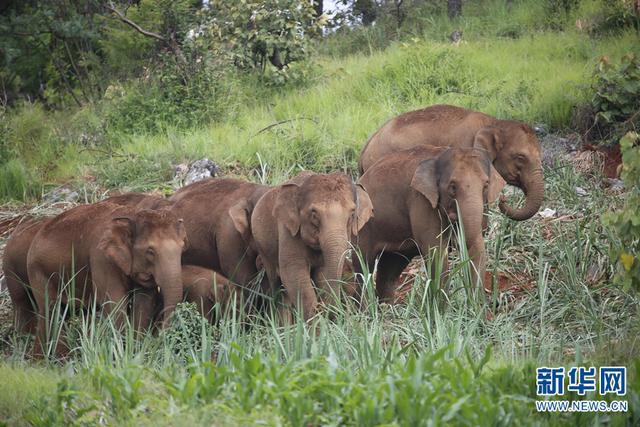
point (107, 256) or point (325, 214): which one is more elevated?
point (325, 214)

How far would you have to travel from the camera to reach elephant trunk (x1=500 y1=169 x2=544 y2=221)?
1066 centimetres

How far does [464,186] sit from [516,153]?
5.49 ft

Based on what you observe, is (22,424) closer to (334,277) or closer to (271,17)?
(334,277)

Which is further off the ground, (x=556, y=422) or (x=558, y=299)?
(x=556, y=422)

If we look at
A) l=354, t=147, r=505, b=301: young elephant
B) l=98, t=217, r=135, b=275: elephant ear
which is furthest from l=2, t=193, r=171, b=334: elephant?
l=354, t=147, r=505, b=301: young elephant

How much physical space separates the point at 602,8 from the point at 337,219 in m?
10.9

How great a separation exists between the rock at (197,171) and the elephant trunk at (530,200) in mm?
4316

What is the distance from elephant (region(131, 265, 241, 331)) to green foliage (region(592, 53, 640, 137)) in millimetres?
5891

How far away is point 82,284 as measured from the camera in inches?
406

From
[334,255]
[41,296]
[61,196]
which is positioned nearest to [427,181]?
[334,255]

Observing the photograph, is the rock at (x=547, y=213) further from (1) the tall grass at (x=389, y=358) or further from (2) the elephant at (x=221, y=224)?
(2) the elephant at (x=221, y=224)

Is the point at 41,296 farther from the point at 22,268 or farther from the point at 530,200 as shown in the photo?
the point at 530,200

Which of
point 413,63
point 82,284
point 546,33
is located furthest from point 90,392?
point 546,33

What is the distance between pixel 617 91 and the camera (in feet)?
46.2
